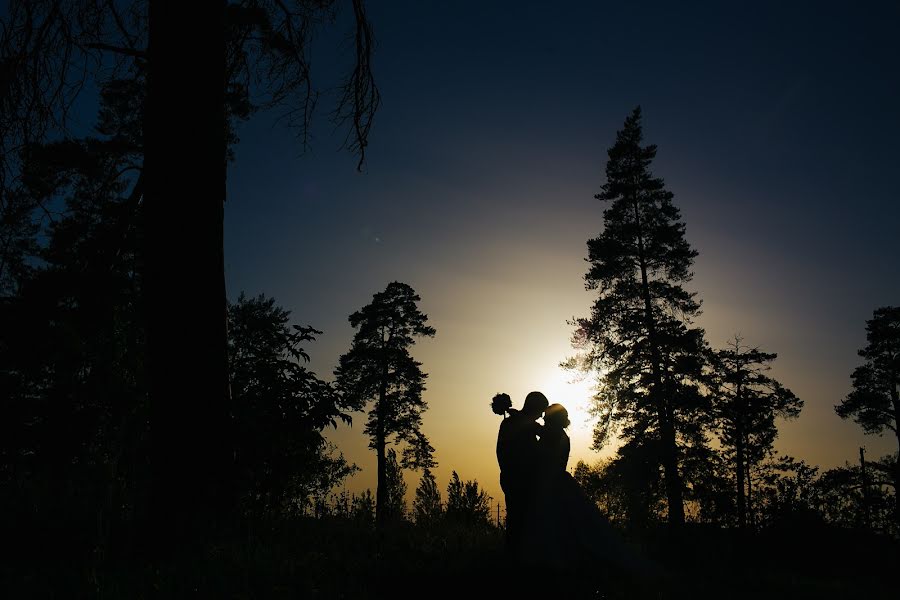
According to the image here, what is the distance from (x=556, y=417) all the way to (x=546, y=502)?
1.08 meters

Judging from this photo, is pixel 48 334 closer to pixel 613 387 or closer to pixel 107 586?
pixel 107 586

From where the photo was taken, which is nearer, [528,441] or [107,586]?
[107,586]

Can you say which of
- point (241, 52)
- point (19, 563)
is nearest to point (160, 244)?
point (19, 563)

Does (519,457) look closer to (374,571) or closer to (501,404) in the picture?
(501,404)

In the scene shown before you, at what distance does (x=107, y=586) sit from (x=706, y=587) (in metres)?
5.78

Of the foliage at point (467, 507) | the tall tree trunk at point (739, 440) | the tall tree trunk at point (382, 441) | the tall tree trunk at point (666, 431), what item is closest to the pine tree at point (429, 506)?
the foliage at point (467, 507)

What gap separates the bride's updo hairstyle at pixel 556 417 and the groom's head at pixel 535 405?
84mm

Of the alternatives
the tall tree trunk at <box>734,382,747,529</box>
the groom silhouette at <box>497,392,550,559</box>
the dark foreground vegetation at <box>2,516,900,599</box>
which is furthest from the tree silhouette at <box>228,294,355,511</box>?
the tall tree trunk at <box>734,382,747,529</box>

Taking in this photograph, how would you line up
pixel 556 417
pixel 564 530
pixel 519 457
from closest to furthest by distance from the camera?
pixel 564 530 < pixel 519 457 < pixel 556 417

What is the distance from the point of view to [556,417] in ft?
22.0

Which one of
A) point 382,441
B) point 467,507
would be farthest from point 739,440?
point 467,507

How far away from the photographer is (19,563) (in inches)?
149

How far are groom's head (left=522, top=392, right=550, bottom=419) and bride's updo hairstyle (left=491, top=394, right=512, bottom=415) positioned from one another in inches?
9.5

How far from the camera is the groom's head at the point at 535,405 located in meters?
6.67
